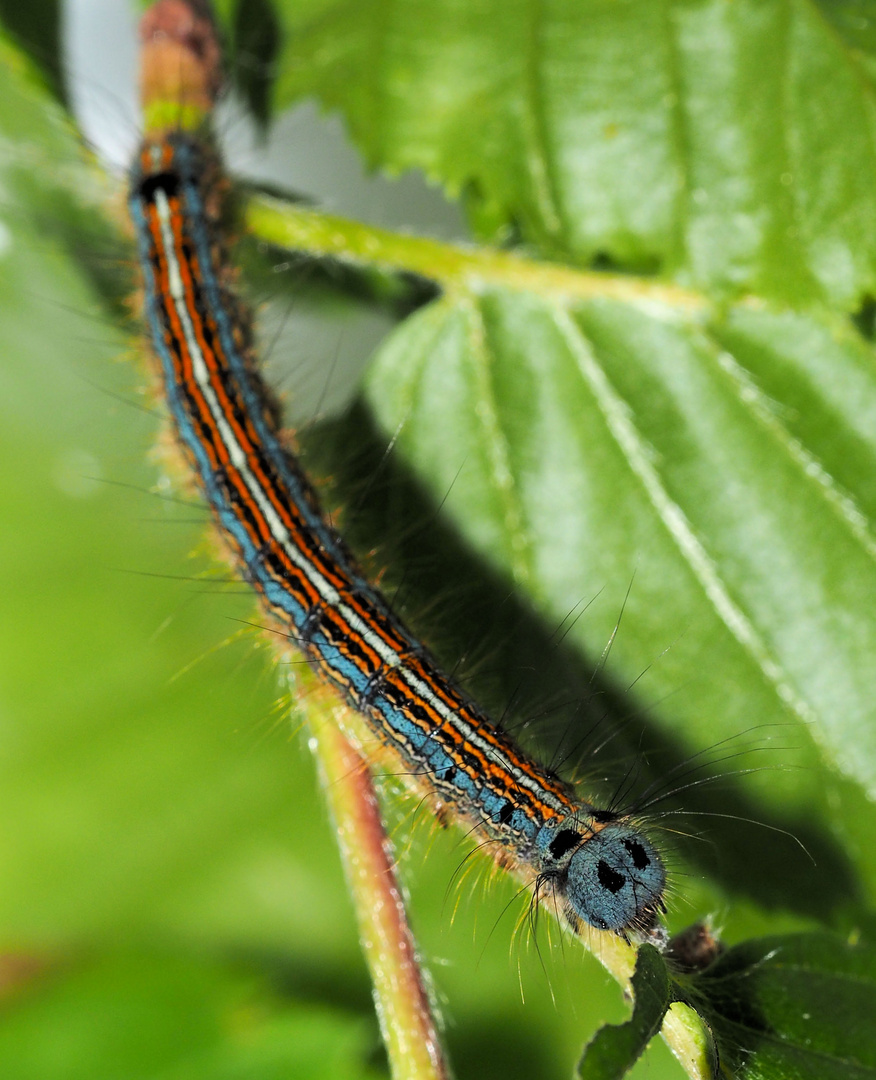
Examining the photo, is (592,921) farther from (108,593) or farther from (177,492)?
(108,593)

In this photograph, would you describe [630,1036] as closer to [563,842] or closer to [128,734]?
[563,842]

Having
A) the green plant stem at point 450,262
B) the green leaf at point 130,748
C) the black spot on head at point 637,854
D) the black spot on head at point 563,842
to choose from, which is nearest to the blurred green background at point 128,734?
the green leaf at point 130,748

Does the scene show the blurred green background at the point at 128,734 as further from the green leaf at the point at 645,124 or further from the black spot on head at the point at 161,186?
the green leaf at the point at 645,124

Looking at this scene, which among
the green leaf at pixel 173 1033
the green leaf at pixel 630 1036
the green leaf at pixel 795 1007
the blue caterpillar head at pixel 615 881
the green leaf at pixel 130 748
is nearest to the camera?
the green leaf at pixel 630 1036

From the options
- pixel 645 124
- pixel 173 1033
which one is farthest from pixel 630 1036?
pixel 645 124

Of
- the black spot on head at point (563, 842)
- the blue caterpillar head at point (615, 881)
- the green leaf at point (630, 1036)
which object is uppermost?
the green leaf at point (630, 1036)

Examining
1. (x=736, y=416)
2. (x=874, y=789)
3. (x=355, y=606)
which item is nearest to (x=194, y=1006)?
(x=355, y=606)
